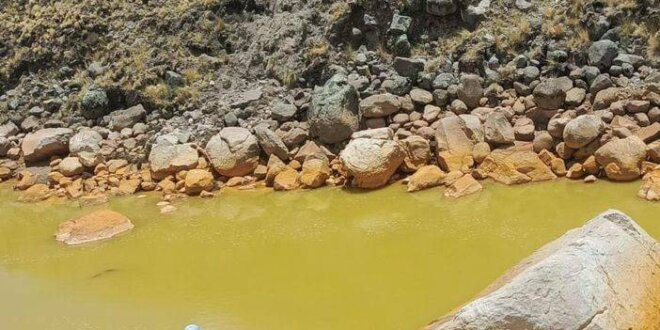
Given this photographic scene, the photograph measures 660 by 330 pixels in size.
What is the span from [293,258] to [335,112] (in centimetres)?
494

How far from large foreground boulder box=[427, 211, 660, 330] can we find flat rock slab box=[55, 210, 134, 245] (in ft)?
24.2

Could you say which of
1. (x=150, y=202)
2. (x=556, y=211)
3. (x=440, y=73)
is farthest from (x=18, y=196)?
(x=556, y=211)

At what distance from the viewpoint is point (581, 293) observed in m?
5.13

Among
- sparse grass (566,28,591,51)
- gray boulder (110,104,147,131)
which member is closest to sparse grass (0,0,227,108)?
gray boulder (110,104,147,131)

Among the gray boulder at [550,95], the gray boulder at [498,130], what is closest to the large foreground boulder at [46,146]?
the gray boulder at [498,130]

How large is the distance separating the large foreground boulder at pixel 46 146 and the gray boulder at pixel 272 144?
16.9 ft

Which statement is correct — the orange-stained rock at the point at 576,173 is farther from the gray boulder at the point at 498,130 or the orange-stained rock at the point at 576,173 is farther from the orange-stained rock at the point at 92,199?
the orange-stained rock at the point at 92,199

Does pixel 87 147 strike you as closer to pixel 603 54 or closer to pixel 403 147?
pixel 403 147

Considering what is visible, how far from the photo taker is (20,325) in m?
8.12

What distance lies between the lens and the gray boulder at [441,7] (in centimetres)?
1552

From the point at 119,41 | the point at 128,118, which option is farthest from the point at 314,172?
the point at 119,41

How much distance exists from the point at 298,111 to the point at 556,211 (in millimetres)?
6622

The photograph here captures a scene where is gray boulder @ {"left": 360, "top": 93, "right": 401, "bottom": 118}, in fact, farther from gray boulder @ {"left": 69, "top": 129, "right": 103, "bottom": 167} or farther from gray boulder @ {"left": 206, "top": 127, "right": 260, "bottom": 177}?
gray boulder @ {"left": 69, "top": 129, "right": 103, "bottom": 167}

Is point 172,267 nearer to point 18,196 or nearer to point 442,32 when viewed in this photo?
point 18,196
